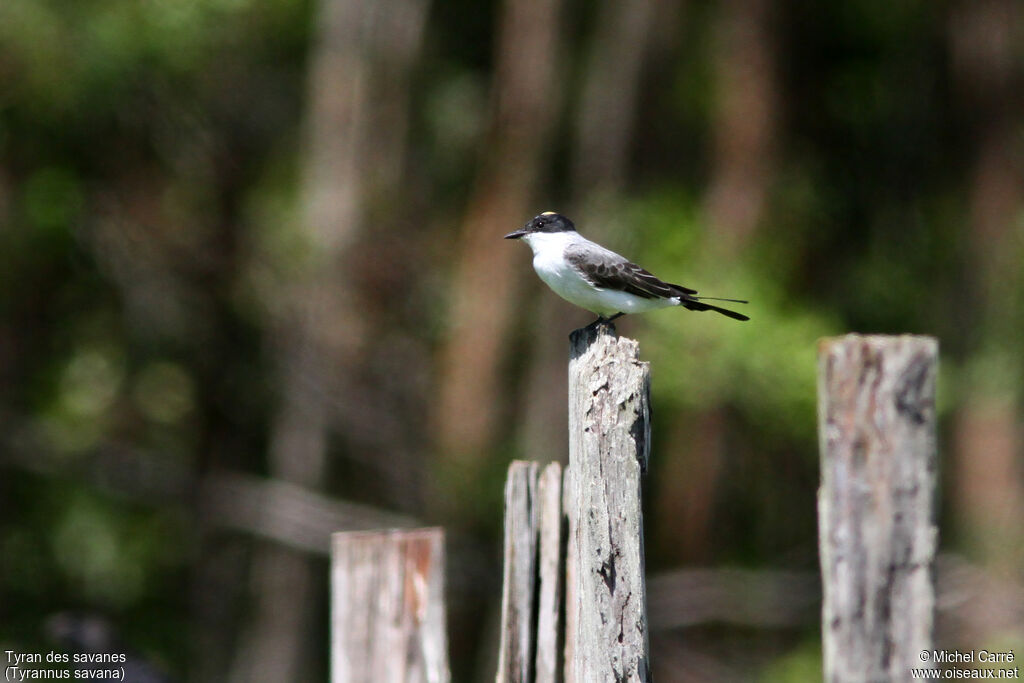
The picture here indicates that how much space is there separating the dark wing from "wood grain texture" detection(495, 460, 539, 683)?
2.13 meters

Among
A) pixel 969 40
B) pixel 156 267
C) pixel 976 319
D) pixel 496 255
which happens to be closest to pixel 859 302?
pixel 976 319

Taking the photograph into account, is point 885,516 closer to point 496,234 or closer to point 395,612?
point 395,612

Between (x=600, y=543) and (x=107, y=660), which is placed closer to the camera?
(x=600, y=543)

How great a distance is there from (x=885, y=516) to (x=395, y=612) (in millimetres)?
1936

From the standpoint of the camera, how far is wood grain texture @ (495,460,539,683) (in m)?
3.26

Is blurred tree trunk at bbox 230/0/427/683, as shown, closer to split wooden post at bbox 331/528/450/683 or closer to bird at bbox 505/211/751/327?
bird at bbox 505/211/751/327

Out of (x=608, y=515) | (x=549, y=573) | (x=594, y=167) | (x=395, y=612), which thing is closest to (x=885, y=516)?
(x=608, y=515)

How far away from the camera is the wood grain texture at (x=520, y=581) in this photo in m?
3.26

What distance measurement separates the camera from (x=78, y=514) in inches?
480

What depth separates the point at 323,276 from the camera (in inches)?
→ 414

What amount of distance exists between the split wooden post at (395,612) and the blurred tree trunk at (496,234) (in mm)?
6492

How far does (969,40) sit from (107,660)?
9.36 metres

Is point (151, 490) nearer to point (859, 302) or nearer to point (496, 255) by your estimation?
point (496, 255)

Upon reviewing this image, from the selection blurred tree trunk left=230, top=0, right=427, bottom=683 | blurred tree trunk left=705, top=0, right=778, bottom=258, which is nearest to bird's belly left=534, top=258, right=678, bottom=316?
blurred tree trunk left=705, top=0, right=778, bottom=258
